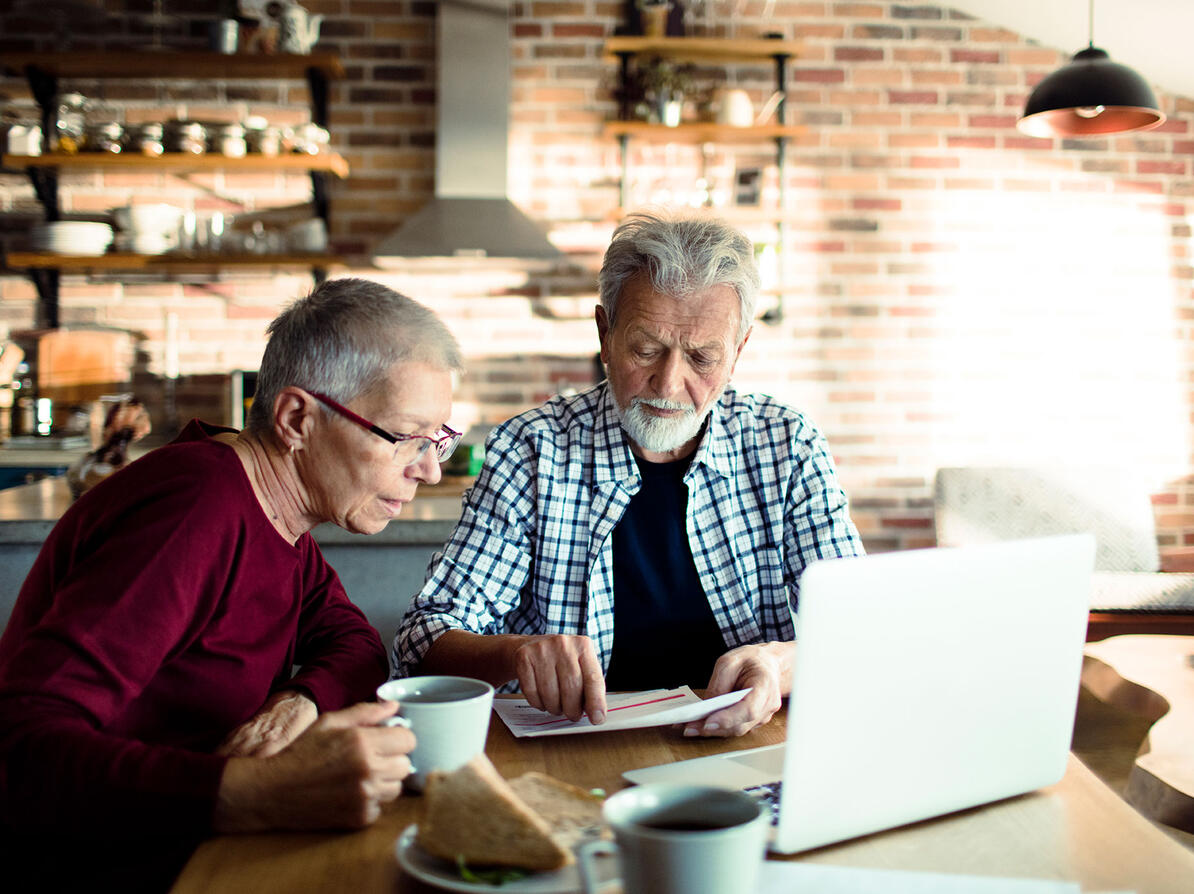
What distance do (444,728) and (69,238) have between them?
3.82 metres

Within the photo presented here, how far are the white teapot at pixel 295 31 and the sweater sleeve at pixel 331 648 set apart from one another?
3.18 m

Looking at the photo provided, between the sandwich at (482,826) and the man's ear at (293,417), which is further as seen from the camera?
the man's ear at (293,417)

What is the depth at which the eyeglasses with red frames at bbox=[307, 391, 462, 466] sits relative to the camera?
1.20 meters

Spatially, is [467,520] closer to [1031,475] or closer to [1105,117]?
[1105,117]

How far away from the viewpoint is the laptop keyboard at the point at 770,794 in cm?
89

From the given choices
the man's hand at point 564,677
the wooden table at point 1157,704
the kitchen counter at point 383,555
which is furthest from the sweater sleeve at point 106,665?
the wooden table at point 1157,704

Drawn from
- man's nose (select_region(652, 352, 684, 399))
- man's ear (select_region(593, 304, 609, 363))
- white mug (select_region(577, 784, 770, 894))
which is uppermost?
man's ear (select_region(593, 304, 609, 363))

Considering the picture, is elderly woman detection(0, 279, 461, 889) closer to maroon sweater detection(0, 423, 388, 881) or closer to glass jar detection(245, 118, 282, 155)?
maroon sweater detection(0, 423, 388, 881)

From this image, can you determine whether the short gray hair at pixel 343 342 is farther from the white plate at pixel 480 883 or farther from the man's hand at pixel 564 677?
the white plate at pixel 480 883

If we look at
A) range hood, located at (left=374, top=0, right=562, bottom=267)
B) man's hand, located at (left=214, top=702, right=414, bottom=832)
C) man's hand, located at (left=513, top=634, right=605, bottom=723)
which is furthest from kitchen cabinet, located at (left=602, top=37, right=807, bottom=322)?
man's hand, located at (left=214, top=702, right=414, bottom=832)

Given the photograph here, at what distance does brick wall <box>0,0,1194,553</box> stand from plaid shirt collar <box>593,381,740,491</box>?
2657 mm

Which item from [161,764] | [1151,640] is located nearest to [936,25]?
[1151,640]

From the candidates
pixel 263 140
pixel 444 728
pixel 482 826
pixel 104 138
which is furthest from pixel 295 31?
pixel 482 826

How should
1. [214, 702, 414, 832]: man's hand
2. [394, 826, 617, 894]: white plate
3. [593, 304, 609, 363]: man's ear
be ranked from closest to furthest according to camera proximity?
[394, 826, 617, 894]: white plate < [214, 702, 414, 832]: man's hand < [593, 304, 609, 363]: man's ear
